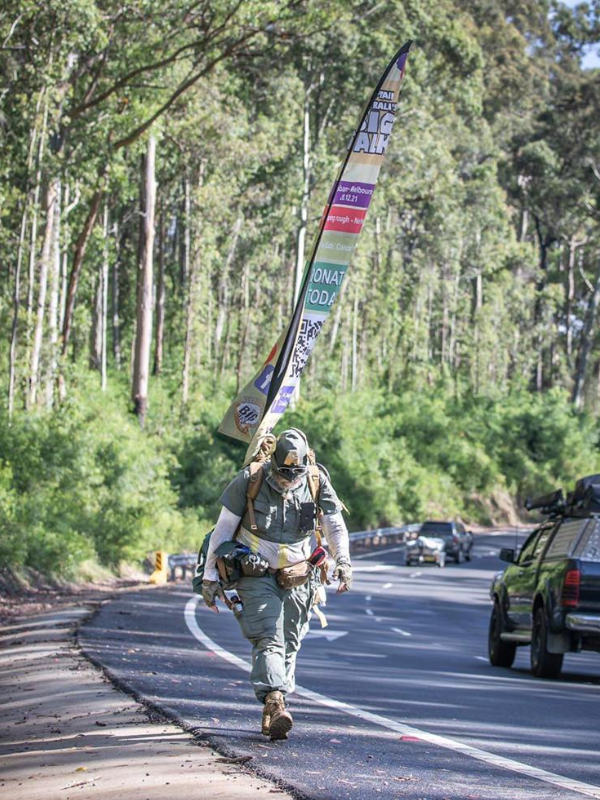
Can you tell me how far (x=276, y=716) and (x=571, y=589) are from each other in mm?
6933

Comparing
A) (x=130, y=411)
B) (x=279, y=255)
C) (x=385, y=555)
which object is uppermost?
(x=279, y=255)

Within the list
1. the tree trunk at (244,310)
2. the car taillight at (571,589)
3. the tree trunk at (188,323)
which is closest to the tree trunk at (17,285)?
the tree trunk at (188,323)

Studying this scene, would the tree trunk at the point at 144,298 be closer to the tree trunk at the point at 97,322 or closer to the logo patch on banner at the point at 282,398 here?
the tree trunk at the point at 97,322

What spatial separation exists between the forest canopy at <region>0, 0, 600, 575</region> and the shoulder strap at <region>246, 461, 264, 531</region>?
16.4 metres

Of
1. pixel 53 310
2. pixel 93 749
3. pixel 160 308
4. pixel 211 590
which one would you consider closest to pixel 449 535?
pixel 160 308

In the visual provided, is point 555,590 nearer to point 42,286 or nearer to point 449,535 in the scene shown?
point 42,286

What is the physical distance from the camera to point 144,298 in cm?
4056

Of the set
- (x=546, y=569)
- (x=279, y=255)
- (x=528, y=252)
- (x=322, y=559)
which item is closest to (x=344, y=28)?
(x=279, y=255)

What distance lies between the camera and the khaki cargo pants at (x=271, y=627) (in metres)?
8.07

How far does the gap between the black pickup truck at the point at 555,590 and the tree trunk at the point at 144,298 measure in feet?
80.2

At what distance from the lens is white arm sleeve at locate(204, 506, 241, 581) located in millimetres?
8367

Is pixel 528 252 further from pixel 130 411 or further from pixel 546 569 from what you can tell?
pixel 546 569

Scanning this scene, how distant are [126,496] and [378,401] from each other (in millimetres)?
30965

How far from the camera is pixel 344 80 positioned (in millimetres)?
52156
